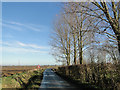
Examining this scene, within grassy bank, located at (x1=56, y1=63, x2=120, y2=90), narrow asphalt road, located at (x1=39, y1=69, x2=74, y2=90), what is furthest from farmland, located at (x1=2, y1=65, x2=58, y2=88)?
grassy bank, located at (x1=56, y1=63, x2=120, y2=90)

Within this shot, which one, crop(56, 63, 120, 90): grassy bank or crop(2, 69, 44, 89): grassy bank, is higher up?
crop(56, 63, 120, 90): grassy bank

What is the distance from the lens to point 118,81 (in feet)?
19.5

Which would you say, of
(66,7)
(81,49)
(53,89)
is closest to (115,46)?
(66,7)

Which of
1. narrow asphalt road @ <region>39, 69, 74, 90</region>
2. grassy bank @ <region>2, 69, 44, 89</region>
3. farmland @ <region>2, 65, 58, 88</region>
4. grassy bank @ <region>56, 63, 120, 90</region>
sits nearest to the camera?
grassy bank @ <region>56, 63, 120, 90</region>

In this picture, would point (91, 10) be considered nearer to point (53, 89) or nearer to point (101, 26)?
point (101, 26)

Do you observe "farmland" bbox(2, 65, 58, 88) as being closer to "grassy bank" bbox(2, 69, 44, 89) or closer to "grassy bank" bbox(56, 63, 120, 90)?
"grassy bank" bbox(2, 69, 44, 89)

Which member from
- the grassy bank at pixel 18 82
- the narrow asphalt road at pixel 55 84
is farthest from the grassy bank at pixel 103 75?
the grassy bank at pixel 18 82

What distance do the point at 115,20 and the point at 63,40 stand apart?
16.7m

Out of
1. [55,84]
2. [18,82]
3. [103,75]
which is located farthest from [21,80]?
[103,75]

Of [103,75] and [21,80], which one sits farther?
[21,80]

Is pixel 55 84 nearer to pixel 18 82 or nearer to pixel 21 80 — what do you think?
pixel 18 82

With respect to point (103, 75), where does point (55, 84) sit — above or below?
below

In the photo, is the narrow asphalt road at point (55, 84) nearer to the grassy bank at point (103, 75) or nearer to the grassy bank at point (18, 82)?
the grassy bank at point (18, 82)

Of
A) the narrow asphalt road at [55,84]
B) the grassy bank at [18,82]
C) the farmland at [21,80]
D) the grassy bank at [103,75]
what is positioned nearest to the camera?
the grassy bank at [103,75]
